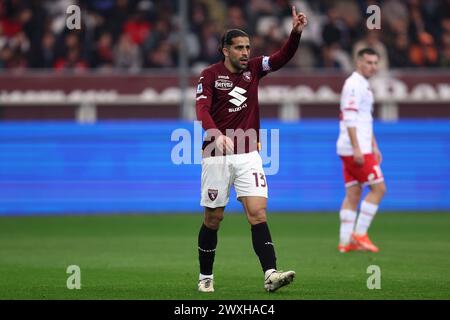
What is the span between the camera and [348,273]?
1104 centimetres

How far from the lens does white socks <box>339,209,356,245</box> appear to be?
13.4 m

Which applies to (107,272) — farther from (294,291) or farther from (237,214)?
(237,214)

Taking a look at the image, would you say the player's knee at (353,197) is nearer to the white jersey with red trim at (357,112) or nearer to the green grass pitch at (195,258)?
the white jersey with red trim at (357,112)

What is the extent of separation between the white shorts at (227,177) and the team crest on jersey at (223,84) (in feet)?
1.92

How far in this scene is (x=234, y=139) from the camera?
9633mm

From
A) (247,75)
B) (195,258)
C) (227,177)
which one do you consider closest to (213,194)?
(227,177)

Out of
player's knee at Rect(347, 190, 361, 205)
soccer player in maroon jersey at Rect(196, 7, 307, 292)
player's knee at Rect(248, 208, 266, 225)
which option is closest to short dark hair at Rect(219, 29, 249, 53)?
soccer player in maroon jersey at Rect(196, 7, 307, 292)

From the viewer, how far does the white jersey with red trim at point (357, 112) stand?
522 inches

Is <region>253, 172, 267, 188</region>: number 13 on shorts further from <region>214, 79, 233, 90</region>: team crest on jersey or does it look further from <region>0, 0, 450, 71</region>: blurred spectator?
<region>0, 0, 450, 71</region>: blurred spectator

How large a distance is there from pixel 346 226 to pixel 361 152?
909 millimetres

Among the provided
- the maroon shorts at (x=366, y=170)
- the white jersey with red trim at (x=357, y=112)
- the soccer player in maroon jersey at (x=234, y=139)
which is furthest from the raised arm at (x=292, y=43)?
the maroon shorts at (x=366, y=170)

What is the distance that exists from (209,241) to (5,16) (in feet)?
46.8
